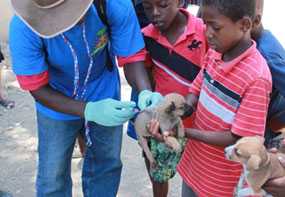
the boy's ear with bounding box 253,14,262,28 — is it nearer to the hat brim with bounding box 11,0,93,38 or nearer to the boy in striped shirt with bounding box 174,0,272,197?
the boy in striped shirt with bounding box 174,0,272,197

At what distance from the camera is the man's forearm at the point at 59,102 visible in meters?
2.29

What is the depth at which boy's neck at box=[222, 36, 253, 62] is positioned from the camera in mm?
1973

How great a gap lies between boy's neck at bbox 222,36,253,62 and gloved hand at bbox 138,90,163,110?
356 millimetres

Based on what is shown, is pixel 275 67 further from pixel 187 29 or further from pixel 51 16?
pixel 51 16

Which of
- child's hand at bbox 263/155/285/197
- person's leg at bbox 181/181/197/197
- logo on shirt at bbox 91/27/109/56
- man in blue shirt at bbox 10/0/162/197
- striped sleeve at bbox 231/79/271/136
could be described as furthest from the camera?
person's leg at bbox 181/181/197/197

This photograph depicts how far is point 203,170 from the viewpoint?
2162mm

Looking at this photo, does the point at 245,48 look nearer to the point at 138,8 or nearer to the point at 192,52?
the point at 192,52

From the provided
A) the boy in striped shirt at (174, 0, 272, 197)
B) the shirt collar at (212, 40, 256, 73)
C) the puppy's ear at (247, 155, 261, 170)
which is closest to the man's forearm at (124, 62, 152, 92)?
the boy in striped shirt at (174, 0, 272, 197)

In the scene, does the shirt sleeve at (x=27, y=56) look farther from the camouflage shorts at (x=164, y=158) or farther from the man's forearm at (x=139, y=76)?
the camouflage shorts at (x=164, y=158)

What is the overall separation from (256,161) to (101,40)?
40.4 inches

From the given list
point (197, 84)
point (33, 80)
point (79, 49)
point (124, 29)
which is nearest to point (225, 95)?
point (197, 84)

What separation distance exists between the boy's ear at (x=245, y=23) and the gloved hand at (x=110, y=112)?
0.63 meters

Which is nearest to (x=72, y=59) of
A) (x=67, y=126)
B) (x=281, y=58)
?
(x=67, y=126)

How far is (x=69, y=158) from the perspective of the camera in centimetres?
260
